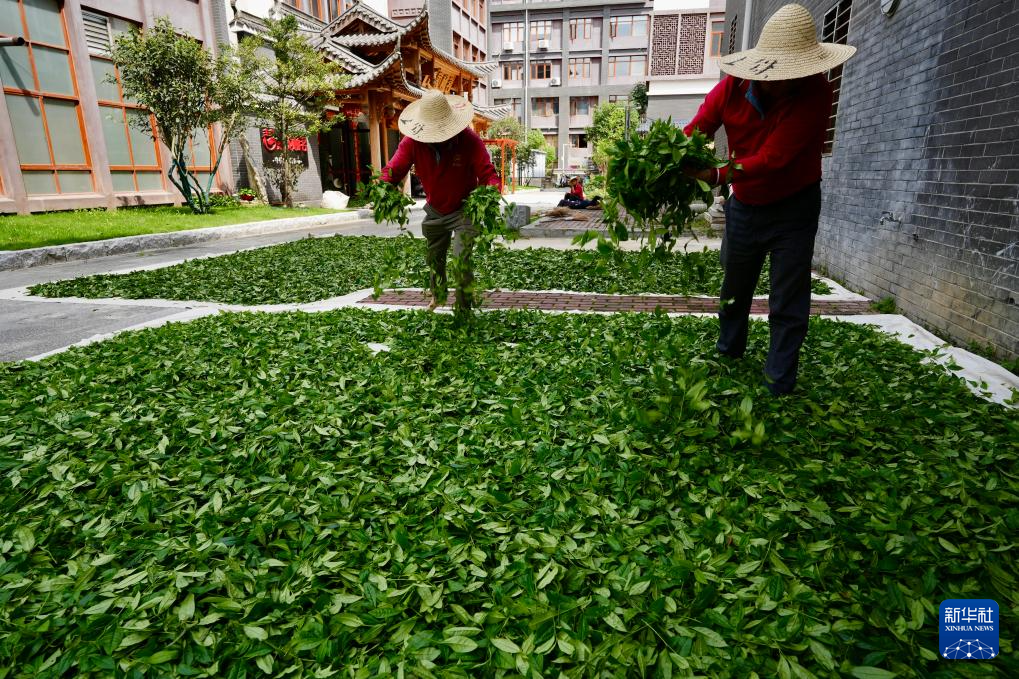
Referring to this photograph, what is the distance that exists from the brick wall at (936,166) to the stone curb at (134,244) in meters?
10.7

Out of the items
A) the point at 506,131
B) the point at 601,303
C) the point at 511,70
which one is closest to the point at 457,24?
the point at 506,131

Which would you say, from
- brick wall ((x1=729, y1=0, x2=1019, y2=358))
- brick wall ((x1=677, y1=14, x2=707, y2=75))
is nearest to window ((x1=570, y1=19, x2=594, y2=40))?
brick wall ((x1=677, y1=14, x2=707, y2=75))

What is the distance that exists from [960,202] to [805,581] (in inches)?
154

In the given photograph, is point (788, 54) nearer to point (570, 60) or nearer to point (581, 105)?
point (581, 105)

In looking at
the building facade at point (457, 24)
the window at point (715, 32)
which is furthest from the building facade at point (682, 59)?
the building facade at point (457, 24)

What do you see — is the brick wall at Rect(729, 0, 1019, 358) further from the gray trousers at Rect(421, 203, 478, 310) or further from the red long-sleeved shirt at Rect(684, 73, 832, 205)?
the gray trousers at Rect(421, 203, 478, 310)

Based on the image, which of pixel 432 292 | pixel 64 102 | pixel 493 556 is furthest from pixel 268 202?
pixel 493 556

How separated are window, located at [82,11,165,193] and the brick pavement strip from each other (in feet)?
40.3

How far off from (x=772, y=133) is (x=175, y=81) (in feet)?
48.5

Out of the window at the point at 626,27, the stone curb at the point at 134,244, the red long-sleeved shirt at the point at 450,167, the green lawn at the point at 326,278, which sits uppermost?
the window at the point at 626,27

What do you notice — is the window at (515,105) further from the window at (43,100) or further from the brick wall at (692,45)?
the window at (43,100)

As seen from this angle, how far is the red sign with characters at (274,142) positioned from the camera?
19438 mm

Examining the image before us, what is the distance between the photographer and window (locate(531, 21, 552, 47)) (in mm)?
57031

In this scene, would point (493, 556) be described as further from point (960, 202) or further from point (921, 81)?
point (921, 81)
